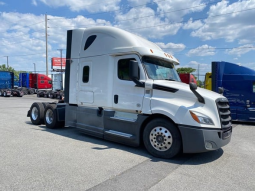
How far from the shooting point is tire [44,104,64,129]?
816 cm

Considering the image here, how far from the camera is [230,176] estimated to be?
4215mm

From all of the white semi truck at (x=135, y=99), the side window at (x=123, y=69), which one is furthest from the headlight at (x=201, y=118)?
the side window at (x=123, y=69)

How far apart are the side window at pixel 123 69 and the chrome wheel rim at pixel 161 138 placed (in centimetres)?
160

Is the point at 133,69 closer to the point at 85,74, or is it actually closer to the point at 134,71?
the point at 134,71

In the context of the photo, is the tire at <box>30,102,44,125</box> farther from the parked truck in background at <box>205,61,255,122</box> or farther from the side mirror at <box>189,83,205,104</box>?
the parked truck in background at <box>205,61,255,122</box>

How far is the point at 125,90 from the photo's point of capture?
5961mm

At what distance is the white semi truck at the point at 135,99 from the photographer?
192 inches

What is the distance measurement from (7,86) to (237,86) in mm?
28657

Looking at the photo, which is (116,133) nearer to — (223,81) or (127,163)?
(127,163)

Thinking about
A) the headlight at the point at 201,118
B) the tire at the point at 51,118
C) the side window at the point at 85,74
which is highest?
the side window at the point at 85,74

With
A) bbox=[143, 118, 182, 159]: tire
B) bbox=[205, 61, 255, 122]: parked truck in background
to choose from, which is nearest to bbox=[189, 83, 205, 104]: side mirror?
bbox=[143, 118, 182, 159]: tire

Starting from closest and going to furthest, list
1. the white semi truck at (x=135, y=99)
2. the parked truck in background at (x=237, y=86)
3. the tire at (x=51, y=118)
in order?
the white semi truck at (x=135, y=99) < the tire at (x=51, y=118) < the parked truck in background at (x=237, y=86)

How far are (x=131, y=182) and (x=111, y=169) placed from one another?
0.69 m

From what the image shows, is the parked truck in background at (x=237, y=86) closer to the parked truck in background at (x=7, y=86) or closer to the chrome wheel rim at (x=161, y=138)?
the chrome wheel rim at (x=161, y=138)
